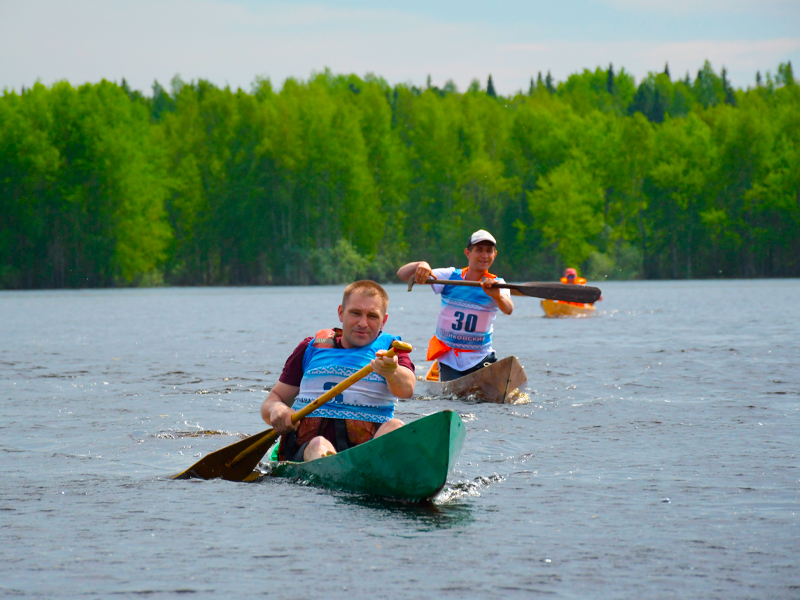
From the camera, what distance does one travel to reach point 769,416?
29.2 feet

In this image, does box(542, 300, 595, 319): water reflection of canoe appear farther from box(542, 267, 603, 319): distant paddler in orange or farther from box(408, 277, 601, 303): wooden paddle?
box(408, 277, 601, 303): wooden paddle

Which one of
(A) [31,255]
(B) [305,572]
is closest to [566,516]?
(B) [305,572]

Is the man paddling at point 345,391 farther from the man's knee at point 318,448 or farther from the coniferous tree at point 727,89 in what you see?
the coniferous tree at point 727,89

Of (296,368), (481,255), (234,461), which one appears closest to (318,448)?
(296,368)

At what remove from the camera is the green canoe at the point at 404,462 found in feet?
18.0

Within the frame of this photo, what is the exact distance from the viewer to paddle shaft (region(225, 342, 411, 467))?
541 centimetres

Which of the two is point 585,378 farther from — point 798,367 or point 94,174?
point 94,174

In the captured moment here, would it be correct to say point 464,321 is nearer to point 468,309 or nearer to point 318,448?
point 468,309

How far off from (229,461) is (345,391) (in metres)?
1.04

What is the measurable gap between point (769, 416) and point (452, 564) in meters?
5.26

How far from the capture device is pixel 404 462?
18.6 feet

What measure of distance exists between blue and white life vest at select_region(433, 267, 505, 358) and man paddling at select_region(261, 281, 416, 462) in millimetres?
3832

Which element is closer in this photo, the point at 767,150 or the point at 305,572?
the point at 305,572

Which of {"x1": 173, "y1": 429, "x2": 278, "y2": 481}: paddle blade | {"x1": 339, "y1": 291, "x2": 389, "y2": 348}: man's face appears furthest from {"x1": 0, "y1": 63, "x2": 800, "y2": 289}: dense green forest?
{"x1": 339, "y1": 291, "x2": 389, "y2": 348}: man's face
